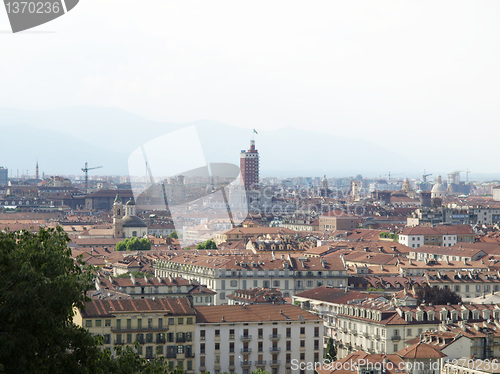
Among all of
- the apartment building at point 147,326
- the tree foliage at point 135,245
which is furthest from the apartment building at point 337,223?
the apartment building at point 147,326

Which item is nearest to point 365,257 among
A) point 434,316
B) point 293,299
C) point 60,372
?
point 293,299

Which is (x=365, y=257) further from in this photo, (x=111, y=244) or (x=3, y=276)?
(x=3, y=276)

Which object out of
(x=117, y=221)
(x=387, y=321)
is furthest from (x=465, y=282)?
(x=117, y=221)

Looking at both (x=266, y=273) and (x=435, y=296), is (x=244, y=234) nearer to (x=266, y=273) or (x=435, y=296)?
(x=266, y=273)

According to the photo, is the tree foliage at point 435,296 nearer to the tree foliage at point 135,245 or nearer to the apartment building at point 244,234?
the tree foliage at point 135,245

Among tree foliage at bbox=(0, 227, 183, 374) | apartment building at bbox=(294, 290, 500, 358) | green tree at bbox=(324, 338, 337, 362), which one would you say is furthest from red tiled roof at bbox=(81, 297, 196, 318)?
tree foliage at bbox=(0, 227, 183, 374)

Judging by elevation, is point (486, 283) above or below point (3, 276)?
below
